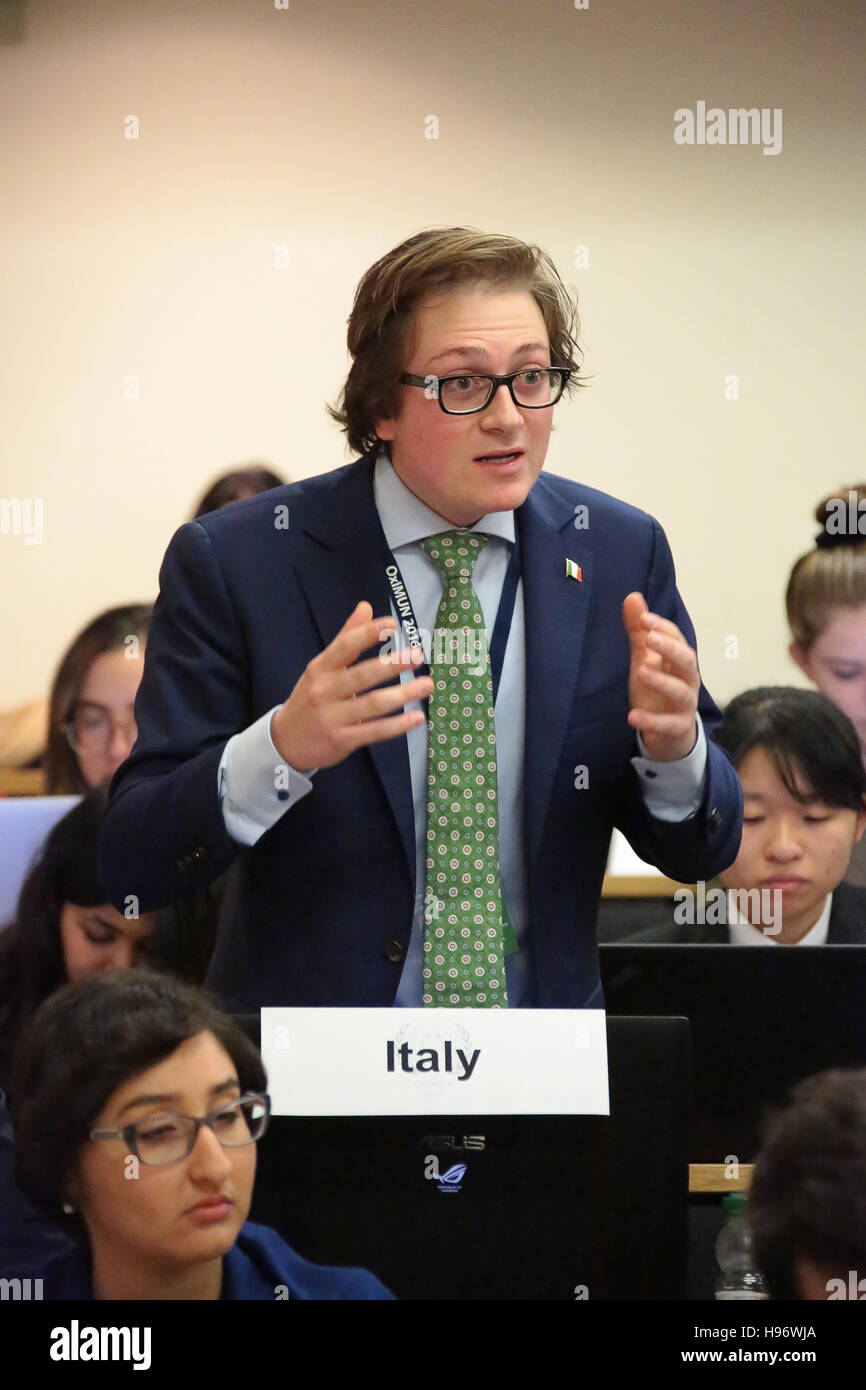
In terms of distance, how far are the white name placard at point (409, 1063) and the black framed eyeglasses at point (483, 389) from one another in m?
0.61

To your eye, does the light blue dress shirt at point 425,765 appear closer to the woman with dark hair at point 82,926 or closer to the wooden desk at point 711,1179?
the wooden desk at point 711,1179

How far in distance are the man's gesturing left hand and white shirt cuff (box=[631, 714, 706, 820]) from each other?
59 mm

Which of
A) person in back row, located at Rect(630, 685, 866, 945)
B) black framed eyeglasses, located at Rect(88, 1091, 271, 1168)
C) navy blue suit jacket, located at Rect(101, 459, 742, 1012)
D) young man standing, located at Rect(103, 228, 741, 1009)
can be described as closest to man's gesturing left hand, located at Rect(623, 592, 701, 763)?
young man standing, located at Rect(103, 228, 741, 1009)

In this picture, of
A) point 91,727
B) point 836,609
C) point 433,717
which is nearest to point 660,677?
point 433,717

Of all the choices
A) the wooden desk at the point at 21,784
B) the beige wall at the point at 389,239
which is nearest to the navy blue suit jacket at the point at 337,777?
the wooden desk at the point at 21,784

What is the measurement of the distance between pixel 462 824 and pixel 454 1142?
378 millimetres

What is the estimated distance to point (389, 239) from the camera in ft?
14.8

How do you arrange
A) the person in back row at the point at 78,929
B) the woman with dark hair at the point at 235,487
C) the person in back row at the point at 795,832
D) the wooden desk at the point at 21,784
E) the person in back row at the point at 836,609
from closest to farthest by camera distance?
the person in back row at the point at 78,929
the person in back row at the point at 795,832
the person in back row at the point at 836,609
the woman with dark hair at the point at 235,487
the wooden desk at the point at 21,784

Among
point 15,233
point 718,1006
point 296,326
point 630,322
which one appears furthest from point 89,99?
point 718,1006

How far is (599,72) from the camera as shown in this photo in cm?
442

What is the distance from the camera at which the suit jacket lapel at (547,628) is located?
161 cm

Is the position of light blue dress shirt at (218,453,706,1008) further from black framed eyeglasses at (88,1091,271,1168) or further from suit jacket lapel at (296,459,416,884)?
black framed eyeglasses at (88,1091,271,1168)

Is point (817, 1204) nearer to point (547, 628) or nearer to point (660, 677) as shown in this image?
point (660, 677)

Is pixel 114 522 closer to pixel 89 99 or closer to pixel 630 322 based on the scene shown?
pixel 89 99
